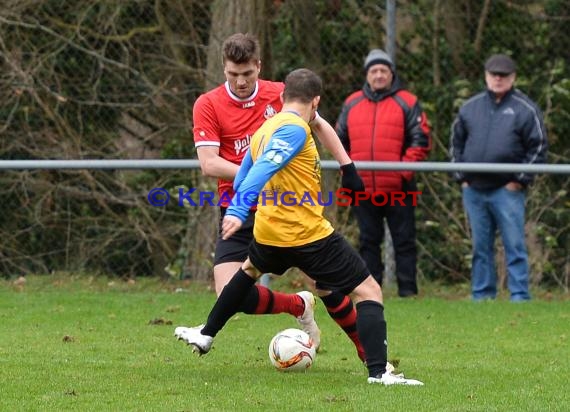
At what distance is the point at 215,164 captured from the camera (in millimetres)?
7574

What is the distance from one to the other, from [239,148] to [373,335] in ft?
5.34

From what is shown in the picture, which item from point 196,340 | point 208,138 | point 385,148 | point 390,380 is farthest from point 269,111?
point 385,148

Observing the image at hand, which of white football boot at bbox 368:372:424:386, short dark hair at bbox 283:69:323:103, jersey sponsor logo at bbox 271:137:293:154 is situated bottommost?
white football boot at bbox 368:372:424:386

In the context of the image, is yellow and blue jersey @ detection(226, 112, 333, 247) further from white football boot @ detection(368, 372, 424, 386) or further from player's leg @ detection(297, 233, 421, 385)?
white football boot @ detection(368, 372, 424, 386)

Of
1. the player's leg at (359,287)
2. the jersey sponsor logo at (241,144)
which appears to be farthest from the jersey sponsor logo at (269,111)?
the player's leg at (359,287)

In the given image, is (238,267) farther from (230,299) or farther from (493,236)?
(493,236)

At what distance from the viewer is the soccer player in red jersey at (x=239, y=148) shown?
7.45 m

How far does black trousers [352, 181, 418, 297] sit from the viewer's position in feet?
37.1

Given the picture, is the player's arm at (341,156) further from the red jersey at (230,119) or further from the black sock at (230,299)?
the black sock at (230,299)

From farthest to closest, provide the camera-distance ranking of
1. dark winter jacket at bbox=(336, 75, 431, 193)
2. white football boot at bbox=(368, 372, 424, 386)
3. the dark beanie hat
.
→ the dark beanie hat < dark winter jacket at bbox=(336, 75, 431, 193) < white football boot at bbox=(368, 372, 424, 386)

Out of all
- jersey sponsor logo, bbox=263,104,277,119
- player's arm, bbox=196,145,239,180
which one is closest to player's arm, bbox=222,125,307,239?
player's arm, bbox=196,145,239,180

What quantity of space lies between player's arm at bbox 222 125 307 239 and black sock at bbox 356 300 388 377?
33.0 inches

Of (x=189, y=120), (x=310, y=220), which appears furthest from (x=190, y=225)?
(x=310, y=220)

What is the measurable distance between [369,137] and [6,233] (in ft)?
14.0
